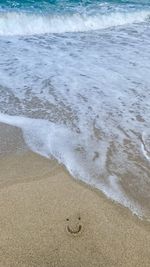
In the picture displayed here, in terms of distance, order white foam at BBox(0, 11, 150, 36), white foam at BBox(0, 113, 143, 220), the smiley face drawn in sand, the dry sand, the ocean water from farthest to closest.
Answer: white foam at BBox(0, 11, 150, 36)
the ocean water
white foam at BBox(0, 113, 143, 220)
the smiley face drawn in sand
the dry sand

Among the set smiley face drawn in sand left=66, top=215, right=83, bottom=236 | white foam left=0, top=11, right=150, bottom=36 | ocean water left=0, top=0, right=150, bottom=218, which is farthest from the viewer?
white foam left=0, top=11, right=150, bottom=36

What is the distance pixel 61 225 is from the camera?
2803mm

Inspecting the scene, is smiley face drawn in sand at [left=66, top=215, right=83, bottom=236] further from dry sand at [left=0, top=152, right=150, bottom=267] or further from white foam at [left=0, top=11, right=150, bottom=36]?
white foam at [left=0, top=11, right=150, bottom=36]

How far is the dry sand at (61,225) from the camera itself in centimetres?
254

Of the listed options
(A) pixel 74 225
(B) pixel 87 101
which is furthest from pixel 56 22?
(A) pixel 74 225

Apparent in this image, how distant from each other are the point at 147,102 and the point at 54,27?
18.9 feet

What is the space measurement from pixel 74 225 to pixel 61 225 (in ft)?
0.32

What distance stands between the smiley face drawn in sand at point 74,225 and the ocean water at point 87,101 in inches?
15.3

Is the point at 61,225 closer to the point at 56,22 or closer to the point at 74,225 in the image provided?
the point at 74,225

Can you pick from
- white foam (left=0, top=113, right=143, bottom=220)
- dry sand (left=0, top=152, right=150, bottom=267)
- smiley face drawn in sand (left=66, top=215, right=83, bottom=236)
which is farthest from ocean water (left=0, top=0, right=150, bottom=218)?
smiley face drawn in sand (left=66, top=215, right=83, bottom=236)

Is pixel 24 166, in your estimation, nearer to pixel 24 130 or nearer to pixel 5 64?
pixel 24 130

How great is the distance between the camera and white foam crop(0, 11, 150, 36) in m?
9.43

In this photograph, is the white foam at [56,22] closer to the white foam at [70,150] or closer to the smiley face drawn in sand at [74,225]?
the white foam at [70,150]

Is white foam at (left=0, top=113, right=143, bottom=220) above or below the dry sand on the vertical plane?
below
